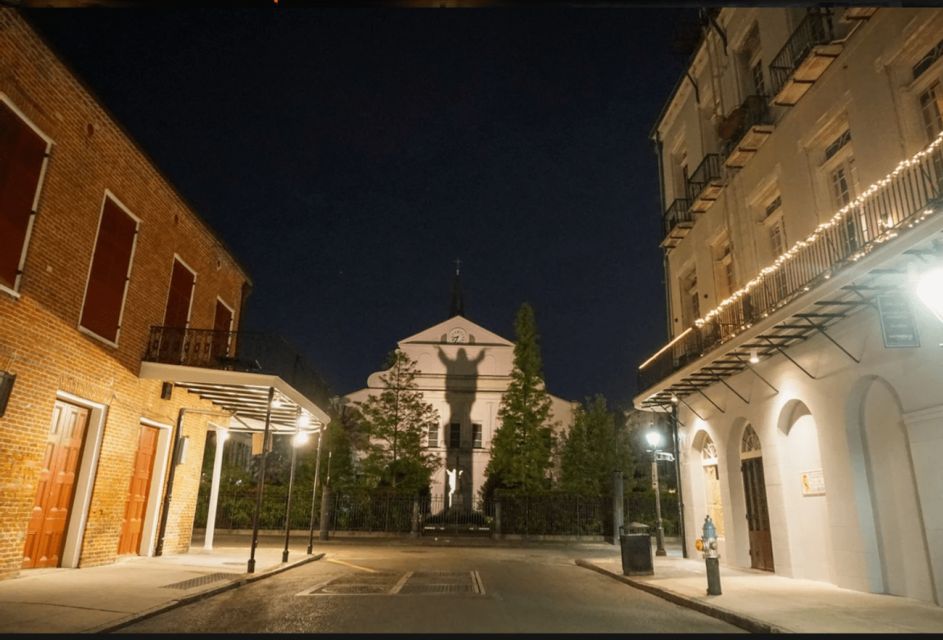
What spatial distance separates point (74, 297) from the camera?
10570mm

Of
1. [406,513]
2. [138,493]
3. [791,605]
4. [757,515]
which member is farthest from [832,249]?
[406,513]

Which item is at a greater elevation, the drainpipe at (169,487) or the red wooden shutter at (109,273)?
the red wooden shutter at (109,273)

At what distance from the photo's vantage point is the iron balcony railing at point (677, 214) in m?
17.6

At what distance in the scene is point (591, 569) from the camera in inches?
585

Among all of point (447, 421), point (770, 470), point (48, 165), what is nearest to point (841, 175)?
point (770, 470)

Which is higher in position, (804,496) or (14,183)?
(14,183)

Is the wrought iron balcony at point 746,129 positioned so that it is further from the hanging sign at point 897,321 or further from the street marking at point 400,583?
the street marking at point 400,583

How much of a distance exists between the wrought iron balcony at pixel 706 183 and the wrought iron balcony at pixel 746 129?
0.64 m

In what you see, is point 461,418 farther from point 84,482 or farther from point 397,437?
point 84,482

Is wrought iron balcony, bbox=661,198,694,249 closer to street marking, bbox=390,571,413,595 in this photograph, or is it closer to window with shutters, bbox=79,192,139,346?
street marking, bbox=390,571,413,595

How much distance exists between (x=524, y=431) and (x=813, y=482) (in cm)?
2018

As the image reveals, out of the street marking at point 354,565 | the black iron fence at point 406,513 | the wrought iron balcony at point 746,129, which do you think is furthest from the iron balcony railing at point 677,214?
the black iron fence at point 406,513

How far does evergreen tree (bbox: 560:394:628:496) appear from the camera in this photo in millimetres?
33938

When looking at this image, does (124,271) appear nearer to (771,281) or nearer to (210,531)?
(210,531)
